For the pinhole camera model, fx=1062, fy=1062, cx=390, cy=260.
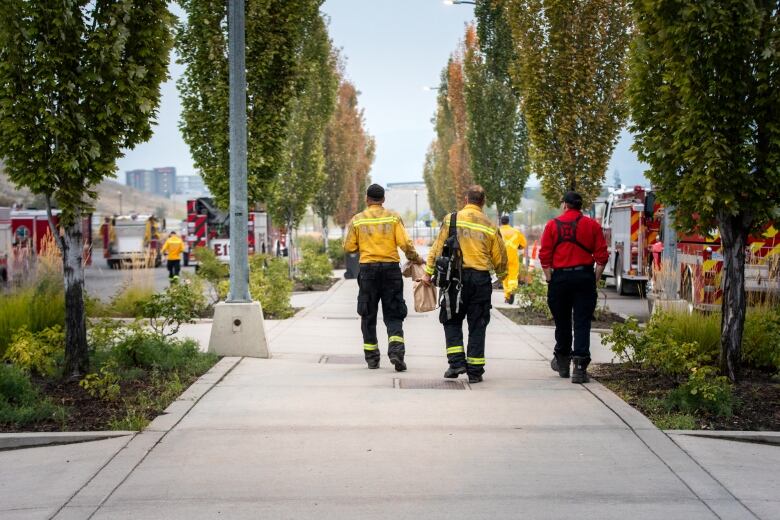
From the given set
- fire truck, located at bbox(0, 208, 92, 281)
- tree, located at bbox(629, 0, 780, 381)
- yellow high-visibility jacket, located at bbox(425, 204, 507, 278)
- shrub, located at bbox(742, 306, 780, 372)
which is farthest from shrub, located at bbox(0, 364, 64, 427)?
shrub, located at bbox(742, 306, 780, 372)

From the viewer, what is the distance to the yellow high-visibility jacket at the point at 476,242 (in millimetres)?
10266

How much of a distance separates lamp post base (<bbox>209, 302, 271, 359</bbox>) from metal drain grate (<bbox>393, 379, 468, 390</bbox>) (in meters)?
2.27

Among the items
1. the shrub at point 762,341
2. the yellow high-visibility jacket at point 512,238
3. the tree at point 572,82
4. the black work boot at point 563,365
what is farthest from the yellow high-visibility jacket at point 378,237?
the yellow high-visibility jacket at point 512,238

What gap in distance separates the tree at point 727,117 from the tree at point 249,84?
931cm

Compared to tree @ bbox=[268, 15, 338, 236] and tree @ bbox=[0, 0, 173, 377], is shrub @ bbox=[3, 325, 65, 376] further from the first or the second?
tree @ bbox=[268, 15, 338, 236]

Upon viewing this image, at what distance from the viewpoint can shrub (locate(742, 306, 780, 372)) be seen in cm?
998

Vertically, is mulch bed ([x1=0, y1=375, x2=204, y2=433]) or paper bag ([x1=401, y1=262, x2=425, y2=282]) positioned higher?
paper bag ([x1=401, y1=262, x2=425, y2=282])

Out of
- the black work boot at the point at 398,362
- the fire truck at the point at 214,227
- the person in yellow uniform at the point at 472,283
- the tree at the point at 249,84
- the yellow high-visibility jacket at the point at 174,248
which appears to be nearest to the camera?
the person in yellow uniform at the point at 472,283

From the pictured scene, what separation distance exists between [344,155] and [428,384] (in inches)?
1454

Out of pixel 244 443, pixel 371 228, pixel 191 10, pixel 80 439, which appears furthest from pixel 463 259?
pixel 191 10

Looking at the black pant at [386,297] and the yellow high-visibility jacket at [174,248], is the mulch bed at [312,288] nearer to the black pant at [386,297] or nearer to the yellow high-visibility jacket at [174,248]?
the yellow high-visibility jacket at [174,248]

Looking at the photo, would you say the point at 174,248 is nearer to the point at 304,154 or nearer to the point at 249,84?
the point at 304,154

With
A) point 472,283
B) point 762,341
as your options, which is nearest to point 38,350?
point 472,283

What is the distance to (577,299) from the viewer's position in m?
10.2
